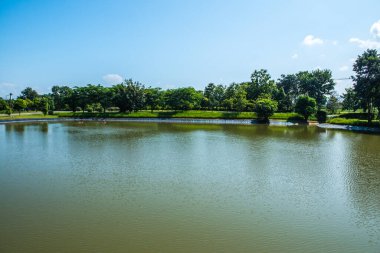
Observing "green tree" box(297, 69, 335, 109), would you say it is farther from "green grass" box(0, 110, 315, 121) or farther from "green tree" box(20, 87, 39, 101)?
"green tree" box(20, 87, 39, 101)

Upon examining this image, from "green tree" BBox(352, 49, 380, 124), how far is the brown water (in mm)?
18392

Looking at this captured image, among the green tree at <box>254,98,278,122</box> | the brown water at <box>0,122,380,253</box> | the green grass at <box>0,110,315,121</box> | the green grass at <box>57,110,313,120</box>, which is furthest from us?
the green grass at <box>57,110,313,120</box>

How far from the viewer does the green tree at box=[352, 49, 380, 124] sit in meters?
35.5

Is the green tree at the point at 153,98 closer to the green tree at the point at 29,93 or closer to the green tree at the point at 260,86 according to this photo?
the green tree at the point at 260,86

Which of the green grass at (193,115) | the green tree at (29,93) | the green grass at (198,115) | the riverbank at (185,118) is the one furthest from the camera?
the green tree at (29,93)

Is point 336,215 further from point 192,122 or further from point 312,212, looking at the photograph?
point 192,122

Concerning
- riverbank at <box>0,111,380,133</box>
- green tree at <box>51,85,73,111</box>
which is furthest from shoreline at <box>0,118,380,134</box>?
green tree at <box>51,85,73,111</box>

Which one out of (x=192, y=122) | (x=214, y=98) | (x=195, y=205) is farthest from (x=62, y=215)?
(x=214, y=98)

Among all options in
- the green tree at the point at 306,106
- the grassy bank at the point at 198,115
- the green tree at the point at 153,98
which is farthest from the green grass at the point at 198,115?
the green tree at the point at 153,98

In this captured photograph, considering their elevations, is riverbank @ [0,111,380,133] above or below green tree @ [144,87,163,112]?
below

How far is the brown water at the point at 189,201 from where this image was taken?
829 centimetres

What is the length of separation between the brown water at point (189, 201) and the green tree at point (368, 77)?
1839cm

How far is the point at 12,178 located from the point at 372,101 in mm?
38868

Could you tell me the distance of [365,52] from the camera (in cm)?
3803
